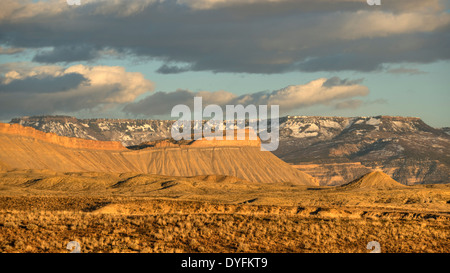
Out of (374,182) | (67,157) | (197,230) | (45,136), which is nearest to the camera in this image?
(197,230)

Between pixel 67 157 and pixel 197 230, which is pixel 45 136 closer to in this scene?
pixel 67 157

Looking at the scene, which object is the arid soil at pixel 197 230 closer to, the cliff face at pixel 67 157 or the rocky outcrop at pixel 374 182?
the rocky outcrop at pixel 374 182

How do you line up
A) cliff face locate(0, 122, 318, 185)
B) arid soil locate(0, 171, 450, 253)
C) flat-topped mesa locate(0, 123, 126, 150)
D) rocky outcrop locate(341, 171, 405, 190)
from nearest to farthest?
1. arid soil locate(0, 171, 450, 253)
2. rocky outcrop locate(341, 171, 405, 190)
3. cliff face locate(0, 122, 318, 185)
4. flat-topped mesa locate(0, 123, 126, 150)

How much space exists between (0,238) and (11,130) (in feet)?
469

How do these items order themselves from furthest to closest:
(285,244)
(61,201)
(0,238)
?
(61,201)
(285,244)
(0,238)

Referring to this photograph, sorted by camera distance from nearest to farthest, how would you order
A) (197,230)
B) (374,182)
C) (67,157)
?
(197,230), (374,182), (67,157)

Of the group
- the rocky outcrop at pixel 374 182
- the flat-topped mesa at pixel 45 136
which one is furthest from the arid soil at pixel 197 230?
the flat-topped mesa at pixel 45 136

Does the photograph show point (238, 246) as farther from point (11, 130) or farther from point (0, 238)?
point (11, 130)

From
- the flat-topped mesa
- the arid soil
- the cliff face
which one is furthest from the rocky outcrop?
the flat-topped mesa

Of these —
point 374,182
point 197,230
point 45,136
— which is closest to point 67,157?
point 45,136

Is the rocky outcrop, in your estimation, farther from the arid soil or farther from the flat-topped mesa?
the flat-topped mesa

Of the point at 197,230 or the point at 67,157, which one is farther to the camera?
the point at 67,157
